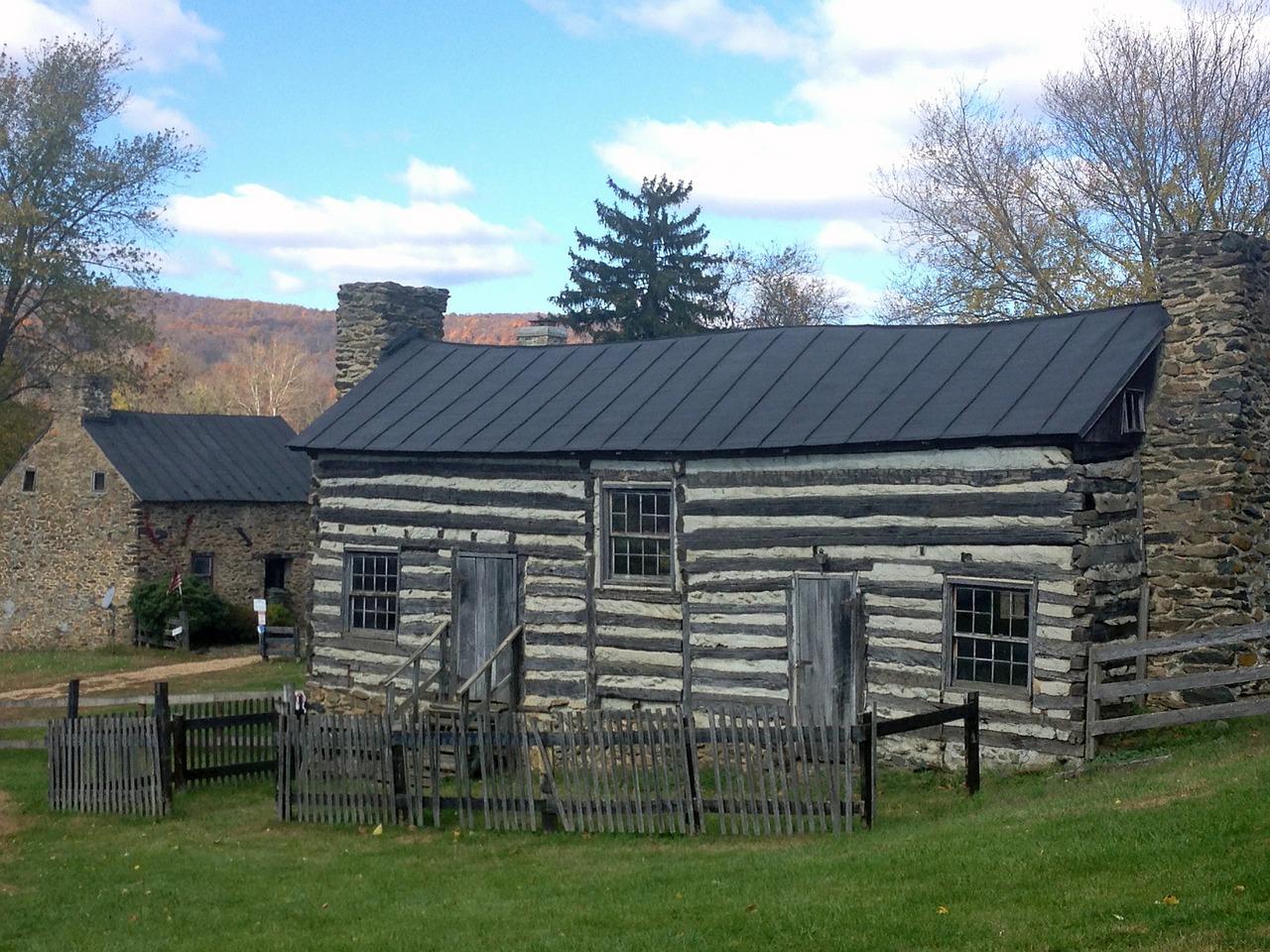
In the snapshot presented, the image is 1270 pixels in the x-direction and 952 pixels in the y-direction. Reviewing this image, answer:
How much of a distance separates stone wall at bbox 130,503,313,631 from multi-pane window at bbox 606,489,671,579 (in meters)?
18.1

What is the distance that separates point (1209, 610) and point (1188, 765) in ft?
11.9

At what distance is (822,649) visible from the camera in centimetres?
1638

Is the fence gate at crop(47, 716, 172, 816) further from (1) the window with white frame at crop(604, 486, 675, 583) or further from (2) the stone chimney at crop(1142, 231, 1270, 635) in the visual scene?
(2) the stone chimney at crop(1142, 231, 1270, 635)

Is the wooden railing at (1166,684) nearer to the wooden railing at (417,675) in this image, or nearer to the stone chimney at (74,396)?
the wooden railing at (417,675)

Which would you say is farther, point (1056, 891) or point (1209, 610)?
point (1209, 610)

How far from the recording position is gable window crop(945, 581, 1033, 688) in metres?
Answer: 15.2

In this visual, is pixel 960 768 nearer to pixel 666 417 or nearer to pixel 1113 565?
pixel 1113 565

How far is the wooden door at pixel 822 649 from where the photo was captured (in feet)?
53.2

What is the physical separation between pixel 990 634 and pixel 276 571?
24.6m

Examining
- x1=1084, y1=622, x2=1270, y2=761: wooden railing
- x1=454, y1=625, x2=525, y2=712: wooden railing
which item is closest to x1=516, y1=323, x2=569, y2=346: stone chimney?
x1=454, y1=625, x2=525, y2=712: wooden railing

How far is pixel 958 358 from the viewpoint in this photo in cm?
1736

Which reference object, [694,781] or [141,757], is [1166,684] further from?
[141,757]

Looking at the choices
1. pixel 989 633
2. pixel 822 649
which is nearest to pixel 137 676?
pixel 822 649

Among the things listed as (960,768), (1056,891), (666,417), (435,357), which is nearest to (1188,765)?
(960,768)
